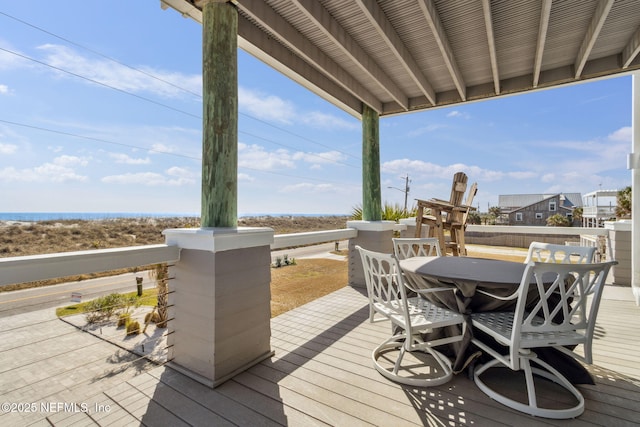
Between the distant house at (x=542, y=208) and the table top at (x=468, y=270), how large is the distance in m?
26.9

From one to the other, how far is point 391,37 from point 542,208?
94.3ft

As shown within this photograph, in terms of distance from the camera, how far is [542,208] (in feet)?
79.9

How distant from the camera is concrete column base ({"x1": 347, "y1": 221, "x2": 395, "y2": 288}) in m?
4.27

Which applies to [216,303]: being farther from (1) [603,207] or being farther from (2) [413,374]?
(1) [603,207]

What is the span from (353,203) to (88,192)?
10801 millimetres

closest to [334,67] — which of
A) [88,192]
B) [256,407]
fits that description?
[256,407]

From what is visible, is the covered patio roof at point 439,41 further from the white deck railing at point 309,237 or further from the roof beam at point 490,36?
the white deck railing at point 309,237

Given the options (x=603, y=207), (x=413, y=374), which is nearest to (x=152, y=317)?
(x=413, y=374)

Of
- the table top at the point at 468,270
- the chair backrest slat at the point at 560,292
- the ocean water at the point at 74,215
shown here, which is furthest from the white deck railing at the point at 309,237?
the chair backrest slat at the point at 560,292

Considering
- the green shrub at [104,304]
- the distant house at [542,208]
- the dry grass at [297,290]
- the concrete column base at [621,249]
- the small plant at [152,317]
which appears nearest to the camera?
the concrete column base at [621,249]

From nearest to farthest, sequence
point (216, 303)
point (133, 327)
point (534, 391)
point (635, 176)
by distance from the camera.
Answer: point (534, 391), point (216, 303), point (635, 176), point (133, 327)

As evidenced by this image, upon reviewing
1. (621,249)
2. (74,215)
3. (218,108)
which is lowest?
(621,249)

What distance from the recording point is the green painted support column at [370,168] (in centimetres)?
450

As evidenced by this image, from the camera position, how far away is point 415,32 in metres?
2.88
